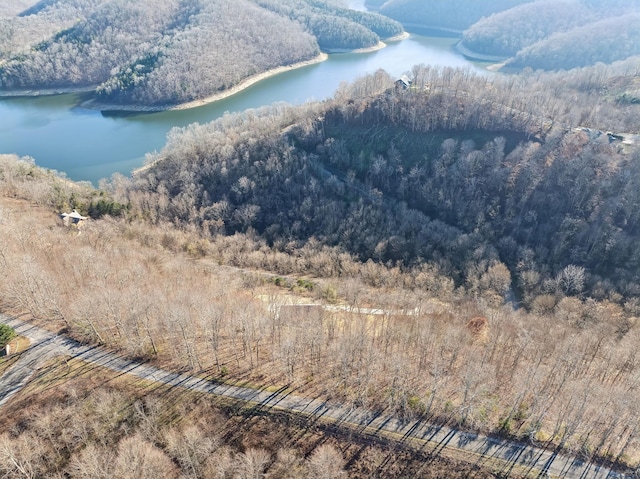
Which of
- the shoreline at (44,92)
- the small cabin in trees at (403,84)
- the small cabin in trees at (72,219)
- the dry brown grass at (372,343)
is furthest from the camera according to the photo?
the shoreline at (44,92)

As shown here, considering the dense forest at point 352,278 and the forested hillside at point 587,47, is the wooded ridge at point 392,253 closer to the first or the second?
the dense forest at point 352,278

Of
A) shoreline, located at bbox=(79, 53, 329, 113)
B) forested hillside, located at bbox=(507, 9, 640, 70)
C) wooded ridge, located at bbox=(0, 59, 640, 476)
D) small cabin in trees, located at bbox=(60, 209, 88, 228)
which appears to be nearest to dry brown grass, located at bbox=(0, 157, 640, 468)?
wooded ridge, located at bbox=(0, 59, 640, 476)

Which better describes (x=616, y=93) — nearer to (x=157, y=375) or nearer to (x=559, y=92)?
(x=559, y=92)

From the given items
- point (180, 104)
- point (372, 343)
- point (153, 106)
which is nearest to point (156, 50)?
point (153, 106)

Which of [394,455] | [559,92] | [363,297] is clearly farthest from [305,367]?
[559,92]

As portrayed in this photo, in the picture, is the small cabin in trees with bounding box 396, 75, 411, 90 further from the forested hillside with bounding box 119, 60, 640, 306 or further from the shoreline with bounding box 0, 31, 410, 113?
the shoreline with bounding box 0, 31, 410, 113

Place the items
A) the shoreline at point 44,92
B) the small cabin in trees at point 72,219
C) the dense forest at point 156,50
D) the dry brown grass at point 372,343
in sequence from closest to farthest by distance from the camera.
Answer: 1. the dry brown grass at point 372,343
2. the small cabin in trees at point 72,219
3. the dense forest at point 156,50
4. the shoreline at point 44,92

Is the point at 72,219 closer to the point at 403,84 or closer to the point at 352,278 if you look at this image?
the point at 352,278

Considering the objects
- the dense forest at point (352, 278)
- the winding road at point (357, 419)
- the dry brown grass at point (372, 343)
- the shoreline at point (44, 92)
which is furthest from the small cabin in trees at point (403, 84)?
the shoreline at point (44, 92)

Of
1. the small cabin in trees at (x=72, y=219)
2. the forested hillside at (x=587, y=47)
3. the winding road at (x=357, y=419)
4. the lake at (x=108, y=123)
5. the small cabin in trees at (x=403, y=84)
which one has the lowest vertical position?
the winding road at (x=357, y=419)
